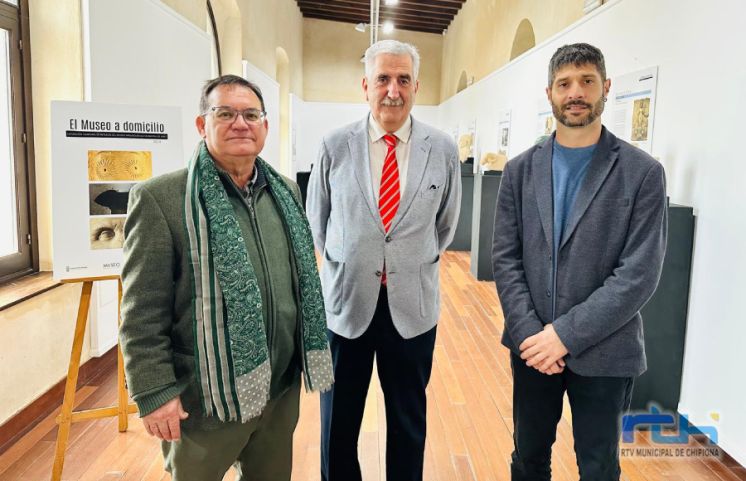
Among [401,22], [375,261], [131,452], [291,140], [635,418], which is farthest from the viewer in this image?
[401,22]

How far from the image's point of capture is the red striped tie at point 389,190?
1932 mm

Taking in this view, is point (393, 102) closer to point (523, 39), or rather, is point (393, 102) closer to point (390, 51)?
point (390, 51)

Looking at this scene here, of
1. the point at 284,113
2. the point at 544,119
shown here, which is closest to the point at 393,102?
the point at 544,119

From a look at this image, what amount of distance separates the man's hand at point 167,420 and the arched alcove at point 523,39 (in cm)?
837

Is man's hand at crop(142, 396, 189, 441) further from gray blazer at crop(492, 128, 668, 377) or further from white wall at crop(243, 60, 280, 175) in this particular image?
white wall at crop(243, 60, 280, 175)

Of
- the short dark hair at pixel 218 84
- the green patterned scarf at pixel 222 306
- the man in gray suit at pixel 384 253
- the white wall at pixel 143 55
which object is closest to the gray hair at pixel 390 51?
the man in gray suit at pixel 384 253

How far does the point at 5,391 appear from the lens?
9.13 feet

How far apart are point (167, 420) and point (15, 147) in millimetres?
2686

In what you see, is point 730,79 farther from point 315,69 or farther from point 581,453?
point 315,69

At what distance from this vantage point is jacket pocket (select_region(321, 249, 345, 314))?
1.94m

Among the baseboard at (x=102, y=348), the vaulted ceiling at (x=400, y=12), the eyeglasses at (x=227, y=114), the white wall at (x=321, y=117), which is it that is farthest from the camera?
the white wall at (x=321, y=117)

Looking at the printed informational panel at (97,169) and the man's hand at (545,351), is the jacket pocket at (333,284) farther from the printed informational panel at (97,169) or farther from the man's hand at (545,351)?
the printed informational panel at (97,169)

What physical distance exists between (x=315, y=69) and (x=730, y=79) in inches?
591

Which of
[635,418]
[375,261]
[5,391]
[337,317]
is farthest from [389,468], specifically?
[5,391]
